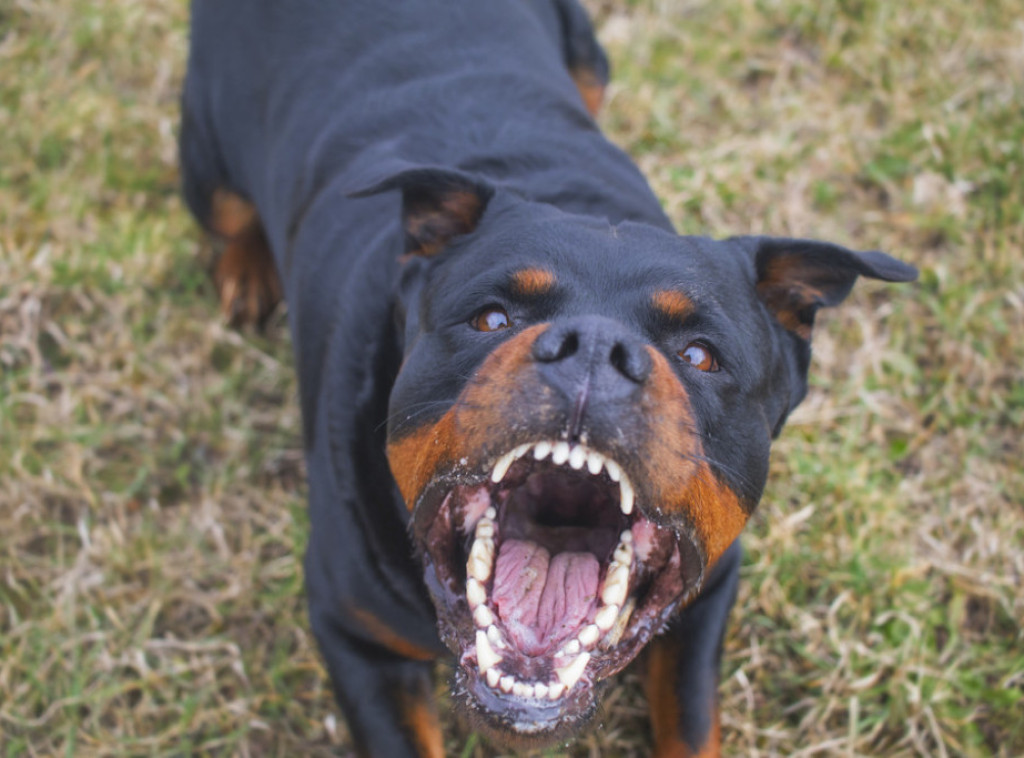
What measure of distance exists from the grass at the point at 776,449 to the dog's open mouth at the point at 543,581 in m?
0.74

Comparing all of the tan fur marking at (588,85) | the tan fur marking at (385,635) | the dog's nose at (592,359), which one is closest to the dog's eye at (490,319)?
the dog's nose at (592,359)

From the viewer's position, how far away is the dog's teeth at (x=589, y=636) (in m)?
1.88

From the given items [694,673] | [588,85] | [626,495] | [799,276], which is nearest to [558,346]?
[626,495]

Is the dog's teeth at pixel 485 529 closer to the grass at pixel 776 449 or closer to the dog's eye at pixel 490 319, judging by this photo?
the dog's eye at pixel 490 319

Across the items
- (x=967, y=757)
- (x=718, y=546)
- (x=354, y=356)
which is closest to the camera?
(x=718, y=546)

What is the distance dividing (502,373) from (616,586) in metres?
0.49

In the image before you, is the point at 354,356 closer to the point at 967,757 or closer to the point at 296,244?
the point at 296,244

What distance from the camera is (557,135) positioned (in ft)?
8.74

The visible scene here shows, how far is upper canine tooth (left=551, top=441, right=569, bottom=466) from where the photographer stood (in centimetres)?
173

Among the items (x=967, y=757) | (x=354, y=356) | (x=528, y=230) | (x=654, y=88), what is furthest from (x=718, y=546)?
(x=654, y=88)

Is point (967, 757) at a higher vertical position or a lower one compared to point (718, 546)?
lower

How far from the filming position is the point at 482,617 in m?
1.87

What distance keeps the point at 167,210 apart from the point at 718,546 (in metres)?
2.74

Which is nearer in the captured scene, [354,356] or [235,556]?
[354,356]
